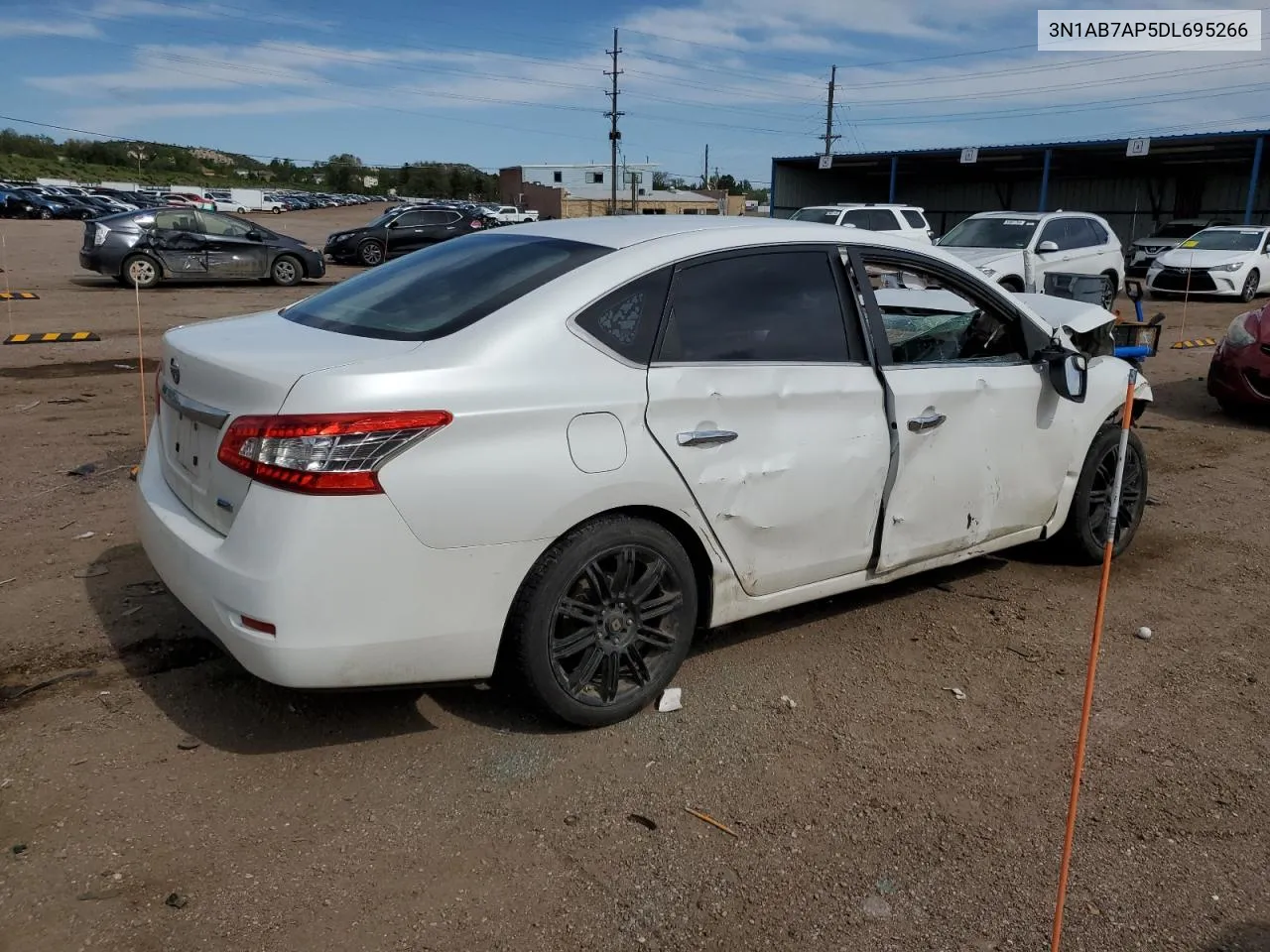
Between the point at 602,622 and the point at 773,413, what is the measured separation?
96 centimetres

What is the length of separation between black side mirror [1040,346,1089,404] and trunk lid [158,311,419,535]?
284 cm

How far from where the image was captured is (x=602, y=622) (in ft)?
11.1

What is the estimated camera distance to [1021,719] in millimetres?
3666

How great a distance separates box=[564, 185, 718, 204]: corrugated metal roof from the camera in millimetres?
80150

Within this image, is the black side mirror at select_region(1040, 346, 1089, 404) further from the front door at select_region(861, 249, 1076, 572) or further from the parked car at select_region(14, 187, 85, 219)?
the parked car at select_region(14, 187, 85, 219)

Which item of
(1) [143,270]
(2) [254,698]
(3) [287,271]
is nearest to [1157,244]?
(3) [287,271]

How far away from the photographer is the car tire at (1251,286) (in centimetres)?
2014

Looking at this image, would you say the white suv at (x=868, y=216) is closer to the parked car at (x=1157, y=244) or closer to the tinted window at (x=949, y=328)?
Answer: the parked car at (x=1157, y=244)

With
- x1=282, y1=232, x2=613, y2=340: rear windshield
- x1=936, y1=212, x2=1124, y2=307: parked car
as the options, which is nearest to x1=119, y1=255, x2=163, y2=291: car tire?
x1=936, y1=212, x2=1124, y2=307: parked car

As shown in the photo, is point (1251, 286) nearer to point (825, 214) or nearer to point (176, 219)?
point (825, 214)

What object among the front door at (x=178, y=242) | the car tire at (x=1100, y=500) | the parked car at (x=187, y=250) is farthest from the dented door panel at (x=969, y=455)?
the front door at (x=178, y=242)

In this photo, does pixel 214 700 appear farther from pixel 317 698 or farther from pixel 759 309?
pixel 759 309

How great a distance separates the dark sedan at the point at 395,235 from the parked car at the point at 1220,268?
16079 millimetres

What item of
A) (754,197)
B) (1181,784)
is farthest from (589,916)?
(754,197)
